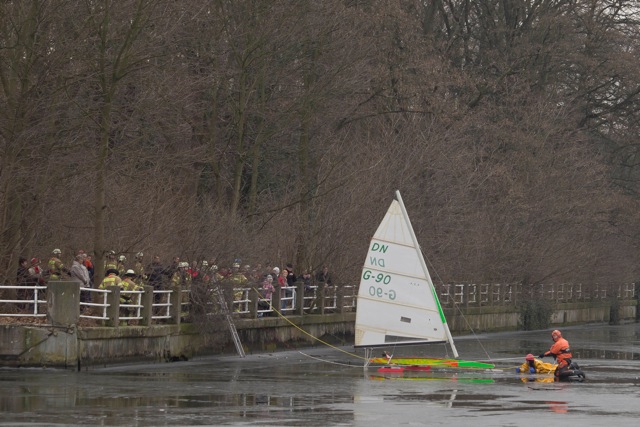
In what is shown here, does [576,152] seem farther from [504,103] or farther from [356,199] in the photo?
[356,199]

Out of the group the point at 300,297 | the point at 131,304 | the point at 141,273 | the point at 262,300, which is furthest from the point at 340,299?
the point at 131,304

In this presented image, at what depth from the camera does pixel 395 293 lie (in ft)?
103

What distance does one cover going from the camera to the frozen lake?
65.7 ft

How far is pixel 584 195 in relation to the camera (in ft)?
204

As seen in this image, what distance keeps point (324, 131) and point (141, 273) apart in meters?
17.7

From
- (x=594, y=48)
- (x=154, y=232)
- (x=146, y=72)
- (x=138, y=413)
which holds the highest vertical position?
(x=594, y=48)

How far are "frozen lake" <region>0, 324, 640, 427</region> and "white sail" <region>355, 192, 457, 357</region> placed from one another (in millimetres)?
874

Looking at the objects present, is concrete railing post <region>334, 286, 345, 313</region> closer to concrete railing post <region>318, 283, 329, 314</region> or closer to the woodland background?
the woodland background

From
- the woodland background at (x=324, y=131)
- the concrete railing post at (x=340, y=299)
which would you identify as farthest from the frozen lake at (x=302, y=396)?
the concrete railing post at (x=340, y=299)

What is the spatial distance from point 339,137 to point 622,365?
699 inches

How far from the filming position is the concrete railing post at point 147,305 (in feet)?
102

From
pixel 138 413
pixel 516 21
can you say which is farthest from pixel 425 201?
pixel 138 413

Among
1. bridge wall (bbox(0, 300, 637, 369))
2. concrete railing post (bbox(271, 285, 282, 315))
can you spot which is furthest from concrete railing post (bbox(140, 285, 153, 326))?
concrete railing post (bbox(271, 285, 282, 315))

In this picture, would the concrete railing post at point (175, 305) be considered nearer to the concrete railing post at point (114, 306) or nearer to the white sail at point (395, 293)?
the concrete railing post at point (114, 306)
